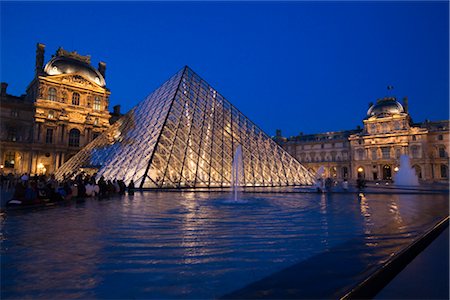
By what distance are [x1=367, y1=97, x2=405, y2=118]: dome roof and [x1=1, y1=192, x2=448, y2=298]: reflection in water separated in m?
47.9

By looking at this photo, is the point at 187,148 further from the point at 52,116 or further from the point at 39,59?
the point at 39,59

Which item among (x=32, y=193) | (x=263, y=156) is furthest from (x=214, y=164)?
(x=32, y=193)

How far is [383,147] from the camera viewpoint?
46906 mm

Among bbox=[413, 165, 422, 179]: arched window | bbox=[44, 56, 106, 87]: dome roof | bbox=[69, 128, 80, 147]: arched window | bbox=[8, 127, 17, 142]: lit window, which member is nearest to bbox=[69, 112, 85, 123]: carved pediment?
bbox=[69, 128, 80, 147]: arched window

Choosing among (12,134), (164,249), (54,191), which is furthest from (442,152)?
(12,134)

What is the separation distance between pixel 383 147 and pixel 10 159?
51.4 meters

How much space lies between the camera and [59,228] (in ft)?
14.5

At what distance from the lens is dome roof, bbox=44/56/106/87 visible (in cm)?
3344

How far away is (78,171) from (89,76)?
22.6 meters

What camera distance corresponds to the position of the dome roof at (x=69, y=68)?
33438 mm

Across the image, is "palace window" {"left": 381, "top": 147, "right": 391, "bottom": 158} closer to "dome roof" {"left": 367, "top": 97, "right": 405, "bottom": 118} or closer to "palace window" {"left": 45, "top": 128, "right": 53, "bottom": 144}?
"dome roof" {"left": 367, "top": 97, "right": 405, "bottom": 118}

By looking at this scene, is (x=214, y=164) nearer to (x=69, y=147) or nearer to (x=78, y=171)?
(x=78, y=171)

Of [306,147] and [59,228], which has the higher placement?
[306,147]

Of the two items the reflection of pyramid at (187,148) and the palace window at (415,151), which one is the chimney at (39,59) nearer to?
the reflection of pyramid at (187,148)
